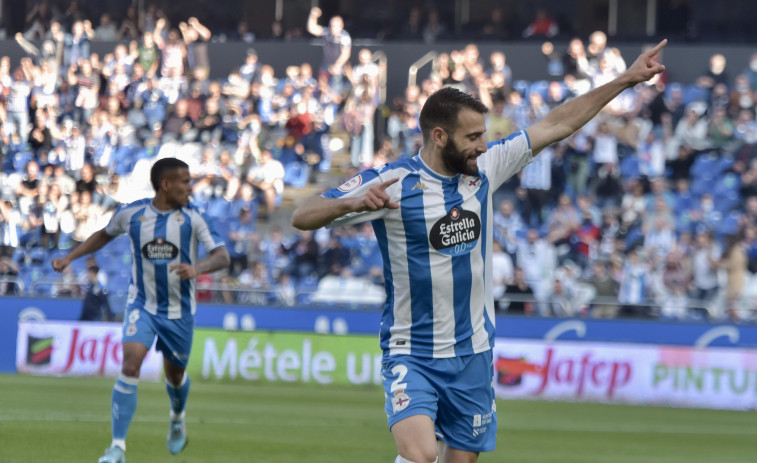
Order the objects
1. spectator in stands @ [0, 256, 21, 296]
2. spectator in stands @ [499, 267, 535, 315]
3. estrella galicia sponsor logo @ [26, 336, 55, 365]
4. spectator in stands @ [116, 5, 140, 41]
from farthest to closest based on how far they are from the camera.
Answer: spectator in stands @ [116, 5, 140, 41] → spectator in stands @ [0, 256, 21, 296] → estrella galicia sponsor logo @ [26, 336, 55, 365] → spectator in stands @ [499, 267, 535, 315]

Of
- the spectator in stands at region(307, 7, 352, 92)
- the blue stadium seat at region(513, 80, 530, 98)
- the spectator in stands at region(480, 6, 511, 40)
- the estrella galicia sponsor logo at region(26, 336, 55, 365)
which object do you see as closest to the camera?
the estrella galicia sponsor logo at region(26, 336, 55, 365)

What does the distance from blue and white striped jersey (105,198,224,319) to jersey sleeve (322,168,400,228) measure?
4490mm

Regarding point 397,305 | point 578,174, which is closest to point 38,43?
point 578,174

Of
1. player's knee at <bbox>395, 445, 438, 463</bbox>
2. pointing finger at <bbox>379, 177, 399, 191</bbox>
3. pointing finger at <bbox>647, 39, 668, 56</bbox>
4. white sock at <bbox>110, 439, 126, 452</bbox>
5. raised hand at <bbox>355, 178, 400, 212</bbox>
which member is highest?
pointing finger at <bbox>647, 39, 668, 56</bbox>

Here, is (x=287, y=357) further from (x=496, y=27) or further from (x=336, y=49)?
(x=496, y=27)

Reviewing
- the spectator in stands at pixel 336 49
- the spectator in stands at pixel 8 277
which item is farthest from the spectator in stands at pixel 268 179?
the spectator in stands at pixel 8 277

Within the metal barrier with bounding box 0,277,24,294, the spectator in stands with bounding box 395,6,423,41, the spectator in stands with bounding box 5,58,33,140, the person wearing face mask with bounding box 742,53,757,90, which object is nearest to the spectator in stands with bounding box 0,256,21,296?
the metal barrier with bounding box 0,277,24,294

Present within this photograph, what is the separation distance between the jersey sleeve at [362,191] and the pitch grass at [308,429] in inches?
186

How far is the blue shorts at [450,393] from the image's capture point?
588 cm

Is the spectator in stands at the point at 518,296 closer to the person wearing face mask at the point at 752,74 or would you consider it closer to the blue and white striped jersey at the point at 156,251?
the person wearing face mask at the point at 752,74

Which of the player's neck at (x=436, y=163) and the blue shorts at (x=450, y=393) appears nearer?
the blue shorts at (x=450, y=393)

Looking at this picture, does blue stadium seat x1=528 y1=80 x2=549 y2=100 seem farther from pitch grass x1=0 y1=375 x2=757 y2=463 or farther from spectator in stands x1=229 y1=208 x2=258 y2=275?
pitch grass x1=0 y1=375 x2=757 y2=463

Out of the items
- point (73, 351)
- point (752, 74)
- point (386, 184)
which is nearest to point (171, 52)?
point (73, 351)

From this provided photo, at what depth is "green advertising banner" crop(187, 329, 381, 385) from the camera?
59.5 ft
